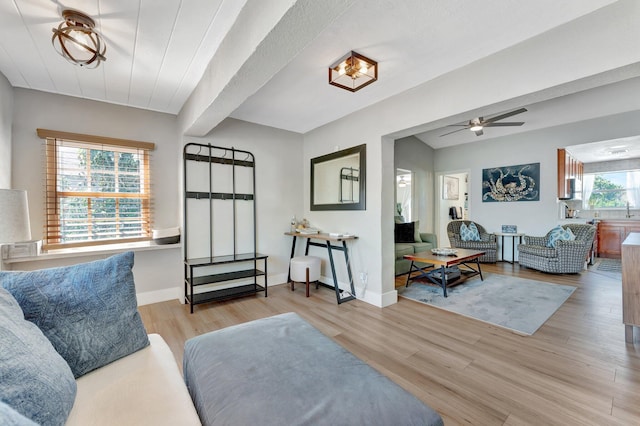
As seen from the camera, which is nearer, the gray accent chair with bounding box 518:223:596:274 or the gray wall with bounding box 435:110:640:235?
the gray accent chair with bounding box 518:223:596:274

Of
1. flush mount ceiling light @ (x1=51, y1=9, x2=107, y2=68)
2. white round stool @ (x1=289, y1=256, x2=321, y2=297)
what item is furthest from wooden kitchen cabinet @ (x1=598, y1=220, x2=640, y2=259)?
flush mount ceiling light @ (x1=51, y1=9, x2=107, y2=68)

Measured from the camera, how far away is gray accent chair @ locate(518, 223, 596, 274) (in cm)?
449

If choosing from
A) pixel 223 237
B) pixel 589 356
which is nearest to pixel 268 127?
pixel 223 237

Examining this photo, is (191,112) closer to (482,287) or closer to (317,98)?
(317,98)

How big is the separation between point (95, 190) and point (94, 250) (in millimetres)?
727

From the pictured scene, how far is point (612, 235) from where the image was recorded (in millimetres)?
6430

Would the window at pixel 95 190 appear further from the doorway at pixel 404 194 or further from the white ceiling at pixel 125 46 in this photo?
the doorway at pixel 404 194

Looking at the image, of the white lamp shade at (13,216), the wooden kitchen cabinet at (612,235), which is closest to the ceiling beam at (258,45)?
the white lamp shade at (13,216)

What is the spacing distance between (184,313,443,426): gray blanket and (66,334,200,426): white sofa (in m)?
0.10

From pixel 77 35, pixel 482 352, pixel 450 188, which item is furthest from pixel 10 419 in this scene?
pixel 450 188

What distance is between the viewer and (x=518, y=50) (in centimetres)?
209

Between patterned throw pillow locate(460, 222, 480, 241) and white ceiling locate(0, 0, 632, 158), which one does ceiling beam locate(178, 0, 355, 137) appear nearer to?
white ceiling locate(0, 0, 632, 158)

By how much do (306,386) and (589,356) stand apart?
243 centimetres

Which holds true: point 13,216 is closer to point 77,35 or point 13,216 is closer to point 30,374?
point 77,35
